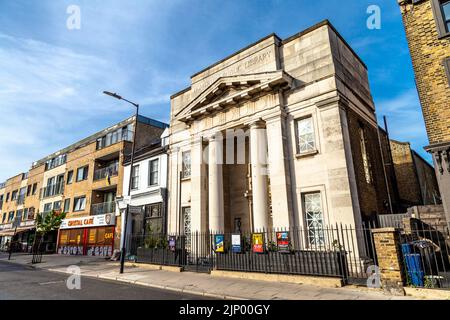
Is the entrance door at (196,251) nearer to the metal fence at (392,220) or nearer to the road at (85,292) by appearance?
the road at (85,292)

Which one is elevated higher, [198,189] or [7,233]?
[198,189]

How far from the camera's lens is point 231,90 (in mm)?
16641

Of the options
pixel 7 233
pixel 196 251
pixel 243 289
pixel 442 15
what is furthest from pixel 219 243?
pixel 7 233

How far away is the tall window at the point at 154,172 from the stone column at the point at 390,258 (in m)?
16.5

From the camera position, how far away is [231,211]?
18734 millimetres

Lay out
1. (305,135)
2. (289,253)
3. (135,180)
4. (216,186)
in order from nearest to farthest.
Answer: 1. (289,253)
2. (305,135)
3. (216,186)
4. (135,180)

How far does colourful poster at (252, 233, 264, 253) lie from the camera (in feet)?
37.6

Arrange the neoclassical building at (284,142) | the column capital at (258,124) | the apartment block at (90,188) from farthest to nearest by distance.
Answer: the apartment block at (90,188) < the column capital at (258,124) < the neoclassical building at (284,142)

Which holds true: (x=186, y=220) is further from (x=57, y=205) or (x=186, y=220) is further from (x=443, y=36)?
(x=57, y=205)

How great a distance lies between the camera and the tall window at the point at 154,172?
2131cm

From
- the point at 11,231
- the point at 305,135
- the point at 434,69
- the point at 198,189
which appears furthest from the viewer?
the point at 11,231

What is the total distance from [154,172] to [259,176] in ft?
34.2

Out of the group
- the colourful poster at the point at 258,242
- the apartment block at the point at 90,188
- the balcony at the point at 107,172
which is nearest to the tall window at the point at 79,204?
the apartment block at the point at 90,188

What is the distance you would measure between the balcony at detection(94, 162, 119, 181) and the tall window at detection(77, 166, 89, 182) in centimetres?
258
